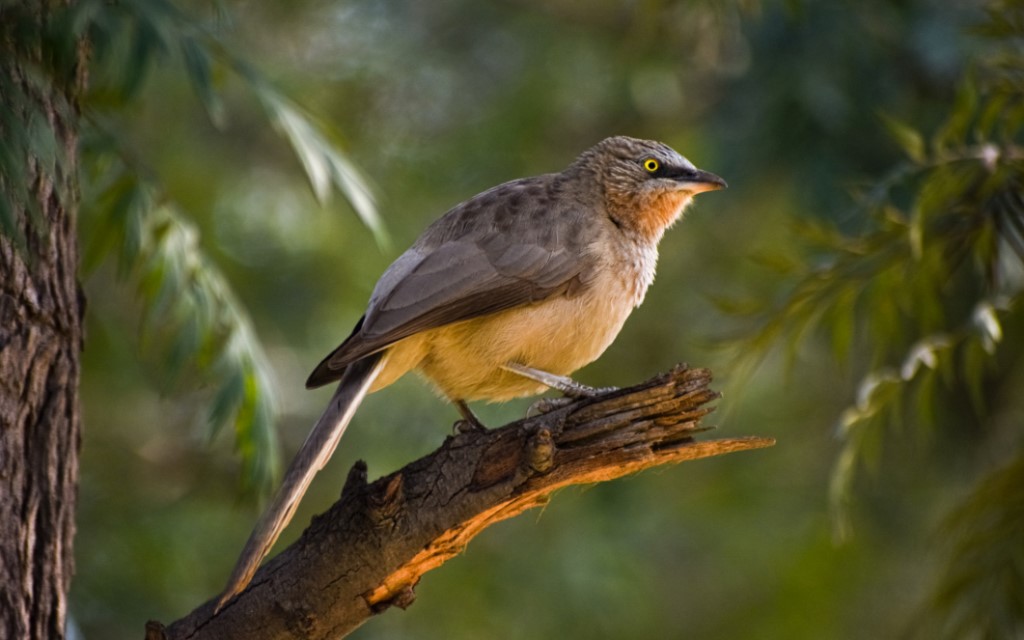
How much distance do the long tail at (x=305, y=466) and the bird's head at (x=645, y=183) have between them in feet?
5.11

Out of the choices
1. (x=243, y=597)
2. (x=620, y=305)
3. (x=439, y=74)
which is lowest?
(x=243, y=597)

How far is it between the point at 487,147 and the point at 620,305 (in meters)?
6.56

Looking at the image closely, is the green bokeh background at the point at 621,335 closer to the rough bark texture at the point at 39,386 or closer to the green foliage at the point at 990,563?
the green foliage at the point at 990,563

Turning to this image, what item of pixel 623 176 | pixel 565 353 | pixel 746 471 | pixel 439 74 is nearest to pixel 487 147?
pixel 439 74

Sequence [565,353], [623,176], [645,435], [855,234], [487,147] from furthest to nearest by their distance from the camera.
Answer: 1. [487,147]
2. [855,234]
3. [623,176]
4. [565,353]
5. [645,435]

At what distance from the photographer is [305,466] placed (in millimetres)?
4723

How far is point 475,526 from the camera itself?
467 centimetres

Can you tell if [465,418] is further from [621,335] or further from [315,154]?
[621,335]

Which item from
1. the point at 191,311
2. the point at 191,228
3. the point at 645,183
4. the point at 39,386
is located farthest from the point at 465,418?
the point at 39,386

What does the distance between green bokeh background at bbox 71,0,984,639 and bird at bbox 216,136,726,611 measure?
3138 millimetres

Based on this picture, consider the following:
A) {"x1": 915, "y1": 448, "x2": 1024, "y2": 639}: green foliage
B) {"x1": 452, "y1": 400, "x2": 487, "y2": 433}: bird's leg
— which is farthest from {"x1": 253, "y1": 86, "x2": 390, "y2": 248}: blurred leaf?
{"x1": 915, "y1": 448, "x2": 1024, "y2": 639}: green foliage

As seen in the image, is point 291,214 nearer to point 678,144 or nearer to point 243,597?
point 678,144

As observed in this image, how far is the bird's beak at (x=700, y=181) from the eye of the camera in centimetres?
612

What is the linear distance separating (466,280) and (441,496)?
1202mm
